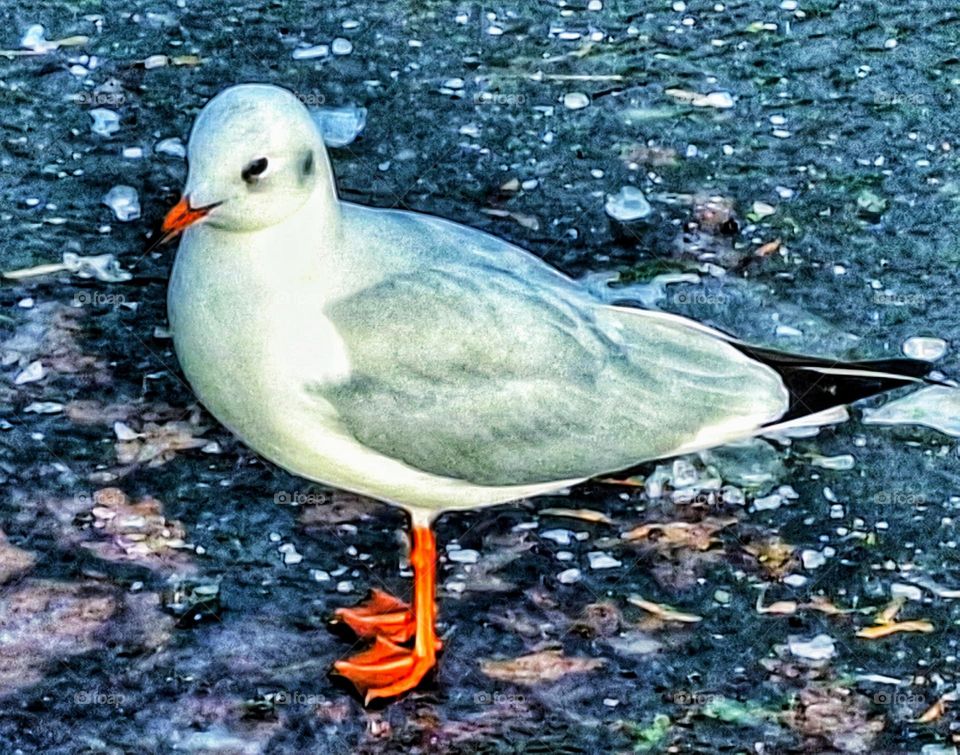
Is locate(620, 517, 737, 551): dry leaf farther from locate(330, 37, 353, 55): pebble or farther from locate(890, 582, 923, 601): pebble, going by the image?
locate(330, 37, 353, 55): pebble

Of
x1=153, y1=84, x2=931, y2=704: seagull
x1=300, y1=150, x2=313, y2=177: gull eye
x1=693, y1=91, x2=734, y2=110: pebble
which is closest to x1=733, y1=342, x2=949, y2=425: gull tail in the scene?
x1=153, y1=84, x2=931, y2=704: seagull

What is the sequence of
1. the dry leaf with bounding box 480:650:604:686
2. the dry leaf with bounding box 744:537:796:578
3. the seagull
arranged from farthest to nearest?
the dry leaf with bounding box 744:537:796:578 → the dry leaf with bounding box 480:650:604:686 → the seagull

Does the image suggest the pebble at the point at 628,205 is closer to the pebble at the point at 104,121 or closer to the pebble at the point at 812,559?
the pebble at the point at 812,559

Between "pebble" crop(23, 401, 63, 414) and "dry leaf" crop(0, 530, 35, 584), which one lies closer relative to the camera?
"dry leaf" crop(0, 530, 35, 584)

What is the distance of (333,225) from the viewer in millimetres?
3498

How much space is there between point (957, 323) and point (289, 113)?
6.79 ft

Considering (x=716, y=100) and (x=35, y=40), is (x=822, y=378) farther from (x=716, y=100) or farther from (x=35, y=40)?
(x=35, y=40)

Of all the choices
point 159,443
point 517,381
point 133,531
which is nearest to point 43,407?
point 159,443

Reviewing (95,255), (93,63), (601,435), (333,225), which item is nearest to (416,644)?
(601,435)

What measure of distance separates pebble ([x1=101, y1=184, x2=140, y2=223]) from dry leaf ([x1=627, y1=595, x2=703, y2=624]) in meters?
1.80

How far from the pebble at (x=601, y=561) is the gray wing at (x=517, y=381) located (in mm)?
384

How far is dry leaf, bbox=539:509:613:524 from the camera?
414 centimetres

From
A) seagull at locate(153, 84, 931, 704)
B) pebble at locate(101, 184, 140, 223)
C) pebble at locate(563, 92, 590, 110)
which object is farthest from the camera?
pebble at locate(563, 92, 590, 110)

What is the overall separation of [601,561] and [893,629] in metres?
0.64
